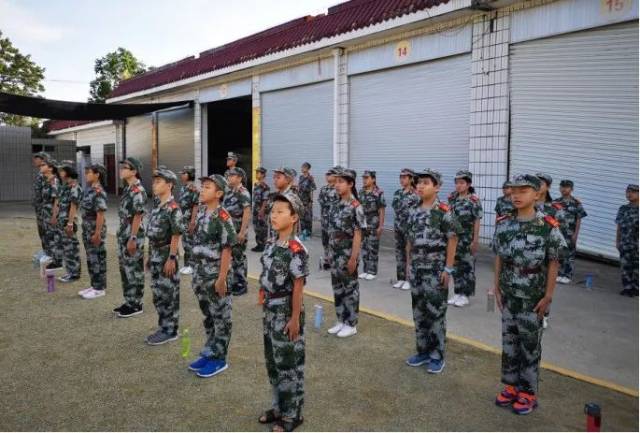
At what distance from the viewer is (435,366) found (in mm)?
5043

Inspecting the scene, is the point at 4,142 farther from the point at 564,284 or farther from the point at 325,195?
the point at 564,284

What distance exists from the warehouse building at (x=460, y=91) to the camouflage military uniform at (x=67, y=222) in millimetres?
7655

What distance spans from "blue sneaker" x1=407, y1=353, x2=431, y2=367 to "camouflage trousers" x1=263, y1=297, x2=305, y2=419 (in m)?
1.63

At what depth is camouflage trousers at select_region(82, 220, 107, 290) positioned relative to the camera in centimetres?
773

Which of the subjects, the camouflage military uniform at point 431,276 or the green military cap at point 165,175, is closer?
the camouflage military uniform at point 431,276

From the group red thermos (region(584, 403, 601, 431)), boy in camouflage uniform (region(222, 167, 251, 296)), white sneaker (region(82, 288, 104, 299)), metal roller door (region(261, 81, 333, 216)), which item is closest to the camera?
red thermos (region(584, 403, 601, 431))

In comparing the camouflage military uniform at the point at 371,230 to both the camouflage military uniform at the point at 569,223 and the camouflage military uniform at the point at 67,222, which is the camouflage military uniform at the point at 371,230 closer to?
the camouflage military uniform at the point at 569,223

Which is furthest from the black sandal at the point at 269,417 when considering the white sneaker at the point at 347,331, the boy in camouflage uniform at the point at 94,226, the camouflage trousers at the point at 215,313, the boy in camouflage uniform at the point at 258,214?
the boy in camouflage uniform at the point at 258,214

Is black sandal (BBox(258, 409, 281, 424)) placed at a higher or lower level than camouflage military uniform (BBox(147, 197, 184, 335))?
A: lower

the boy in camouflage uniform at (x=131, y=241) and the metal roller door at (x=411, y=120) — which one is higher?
the metal roller door at (x=411, y=120)

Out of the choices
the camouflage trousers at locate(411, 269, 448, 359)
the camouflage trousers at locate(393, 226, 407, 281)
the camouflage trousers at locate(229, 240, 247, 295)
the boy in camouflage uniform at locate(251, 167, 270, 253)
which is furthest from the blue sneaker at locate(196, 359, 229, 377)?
the boy in camouflage uniform at locate(251, 167, 270, 253)

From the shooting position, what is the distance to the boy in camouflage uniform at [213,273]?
502cm

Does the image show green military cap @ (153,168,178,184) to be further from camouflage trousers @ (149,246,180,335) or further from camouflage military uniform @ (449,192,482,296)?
camouflage military uniform @ (449,192,482,296)

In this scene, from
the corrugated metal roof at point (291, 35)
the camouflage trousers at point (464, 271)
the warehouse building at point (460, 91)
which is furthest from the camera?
the corrugated metal roof at point (291, 35)
